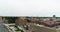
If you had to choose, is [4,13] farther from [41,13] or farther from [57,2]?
[57,2]

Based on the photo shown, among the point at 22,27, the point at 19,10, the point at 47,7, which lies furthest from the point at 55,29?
the point at 19,10

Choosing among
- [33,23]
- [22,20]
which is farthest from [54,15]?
[22,20]

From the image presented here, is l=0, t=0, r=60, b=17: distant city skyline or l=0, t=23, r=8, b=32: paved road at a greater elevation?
l=0, t=0, r=60, b=17: distant city skyline

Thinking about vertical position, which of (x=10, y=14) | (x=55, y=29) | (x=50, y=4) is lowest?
(x=55, y=29)

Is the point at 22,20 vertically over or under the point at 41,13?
under

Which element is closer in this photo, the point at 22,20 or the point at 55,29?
the point at 55,29

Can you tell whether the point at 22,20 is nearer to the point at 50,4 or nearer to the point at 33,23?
the point at 33,23

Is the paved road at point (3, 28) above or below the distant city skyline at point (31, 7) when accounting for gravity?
below

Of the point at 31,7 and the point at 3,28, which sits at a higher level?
the point at 31,7
